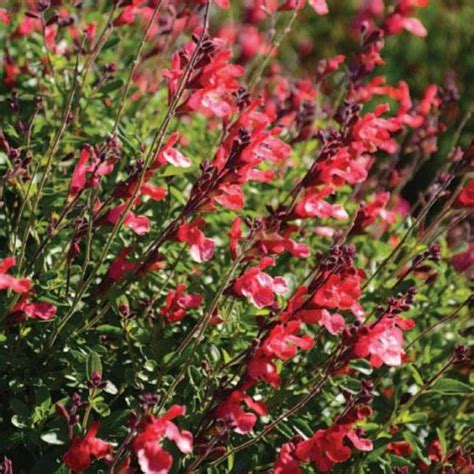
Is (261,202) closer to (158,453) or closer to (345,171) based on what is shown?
(345,171)

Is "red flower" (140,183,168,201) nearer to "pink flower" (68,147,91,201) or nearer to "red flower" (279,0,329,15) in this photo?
"pink flower" (68,147,91,201)

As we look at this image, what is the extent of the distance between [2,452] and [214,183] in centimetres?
106

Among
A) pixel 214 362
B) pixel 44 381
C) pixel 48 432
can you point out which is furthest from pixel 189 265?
pixel 48 432

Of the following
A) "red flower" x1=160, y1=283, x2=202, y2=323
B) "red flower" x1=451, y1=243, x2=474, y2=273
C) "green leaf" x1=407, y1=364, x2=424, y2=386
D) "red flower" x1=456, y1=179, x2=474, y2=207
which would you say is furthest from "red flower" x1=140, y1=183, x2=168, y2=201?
"red flower" x1=451, y1=243, x2=474, y2=273

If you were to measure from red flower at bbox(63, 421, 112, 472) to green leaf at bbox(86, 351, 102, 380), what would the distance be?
222mm

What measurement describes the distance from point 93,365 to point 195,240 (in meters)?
0.44

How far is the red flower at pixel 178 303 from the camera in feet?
8.32

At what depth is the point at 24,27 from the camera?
3486 mm

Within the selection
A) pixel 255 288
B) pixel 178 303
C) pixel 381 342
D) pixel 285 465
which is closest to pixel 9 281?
pixel 178 303

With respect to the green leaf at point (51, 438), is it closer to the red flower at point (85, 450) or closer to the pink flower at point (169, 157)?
the red flower at point (85, 450)

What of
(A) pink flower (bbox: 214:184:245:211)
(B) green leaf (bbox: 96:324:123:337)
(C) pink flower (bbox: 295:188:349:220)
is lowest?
(B) green leaf (bbox: 96:324:123:337)

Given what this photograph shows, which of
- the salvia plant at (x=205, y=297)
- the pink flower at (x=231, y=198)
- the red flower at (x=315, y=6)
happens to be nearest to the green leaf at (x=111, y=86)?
the salvia plant at (x=205, y=297)

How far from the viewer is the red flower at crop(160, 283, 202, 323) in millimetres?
2537

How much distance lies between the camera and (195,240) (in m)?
2.36
